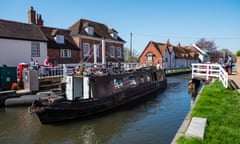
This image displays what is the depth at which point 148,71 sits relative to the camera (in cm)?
1745

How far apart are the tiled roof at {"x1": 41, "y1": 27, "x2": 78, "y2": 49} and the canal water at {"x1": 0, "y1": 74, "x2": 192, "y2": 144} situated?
11.3 metres

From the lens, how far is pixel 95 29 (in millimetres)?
28062

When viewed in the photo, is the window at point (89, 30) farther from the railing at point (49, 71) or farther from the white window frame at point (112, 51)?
the railing at point (49, 71)

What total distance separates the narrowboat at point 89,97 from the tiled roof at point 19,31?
1011 cm

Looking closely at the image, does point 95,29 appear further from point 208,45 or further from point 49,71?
point 208,45

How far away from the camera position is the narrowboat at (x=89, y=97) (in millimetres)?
8984

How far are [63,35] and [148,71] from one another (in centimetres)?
1130

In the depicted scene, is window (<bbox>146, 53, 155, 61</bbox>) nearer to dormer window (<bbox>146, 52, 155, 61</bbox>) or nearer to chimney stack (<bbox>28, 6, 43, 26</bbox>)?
dormer window (<bbox>146, 52, 155, 61</bbox>)

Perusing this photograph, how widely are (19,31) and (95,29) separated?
1116 cm

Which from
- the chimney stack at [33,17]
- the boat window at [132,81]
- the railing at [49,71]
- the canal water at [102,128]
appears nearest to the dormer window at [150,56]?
the chimney stack at [33,17]

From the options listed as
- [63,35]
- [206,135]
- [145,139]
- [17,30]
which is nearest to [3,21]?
[17,30]

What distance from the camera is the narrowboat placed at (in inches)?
354

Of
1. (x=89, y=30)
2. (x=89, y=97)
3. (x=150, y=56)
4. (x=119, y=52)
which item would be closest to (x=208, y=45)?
(x=150, y=56)

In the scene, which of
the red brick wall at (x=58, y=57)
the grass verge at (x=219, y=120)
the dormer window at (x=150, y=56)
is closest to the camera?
the grass verge at (x=219, y=120)
